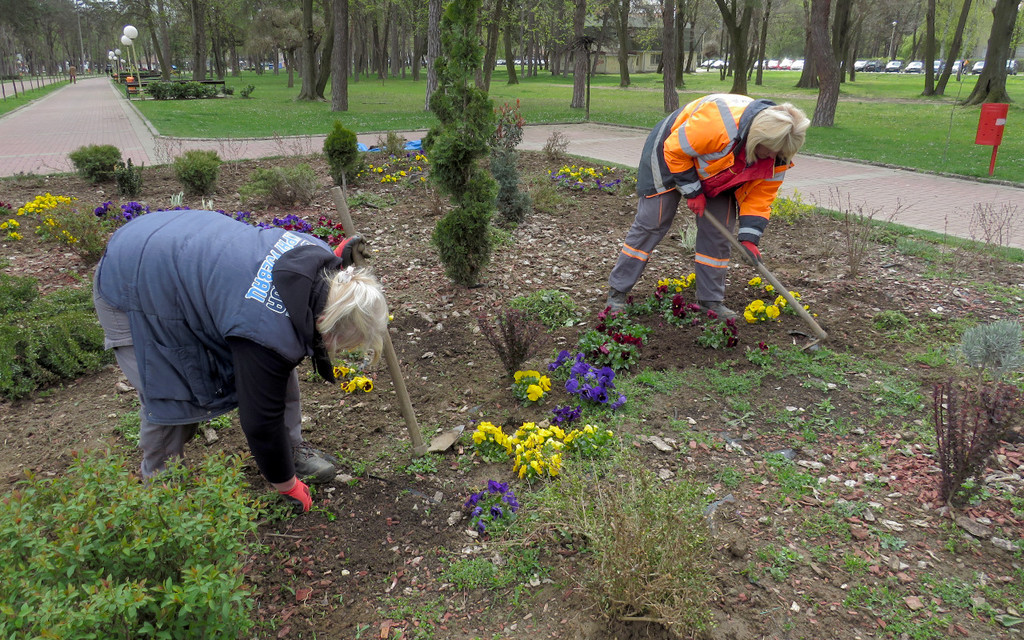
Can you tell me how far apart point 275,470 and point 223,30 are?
50.4m

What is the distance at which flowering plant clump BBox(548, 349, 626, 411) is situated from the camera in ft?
11.5

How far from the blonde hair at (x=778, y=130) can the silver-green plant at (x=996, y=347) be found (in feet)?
4.61

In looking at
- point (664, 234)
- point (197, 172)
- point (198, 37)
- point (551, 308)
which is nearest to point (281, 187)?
point (197, 172)

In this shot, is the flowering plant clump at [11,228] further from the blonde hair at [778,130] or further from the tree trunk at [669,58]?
the tree trunk at [669,58]

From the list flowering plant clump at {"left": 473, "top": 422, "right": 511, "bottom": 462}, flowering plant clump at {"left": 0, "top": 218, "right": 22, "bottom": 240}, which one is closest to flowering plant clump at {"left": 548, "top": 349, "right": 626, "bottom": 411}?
flowering plant clump at {"left": 473, "top": 422, "right": 511, "bottom": 462}

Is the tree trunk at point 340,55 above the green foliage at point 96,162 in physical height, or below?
above

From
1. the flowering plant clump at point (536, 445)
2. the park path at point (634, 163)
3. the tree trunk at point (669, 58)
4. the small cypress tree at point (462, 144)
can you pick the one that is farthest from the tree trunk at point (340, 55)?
the flowering plant clump at point (536, 445)

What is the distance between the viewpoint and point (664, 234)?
4.47 m

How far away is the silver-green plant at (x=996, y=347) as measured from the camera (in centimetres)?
313

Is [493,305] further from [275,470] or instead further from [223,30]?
[223,30]

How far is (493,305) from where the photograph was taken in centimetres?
502

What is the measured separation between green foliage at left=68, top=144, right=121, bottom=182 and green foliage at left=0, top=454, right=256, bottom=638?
8.15 meters

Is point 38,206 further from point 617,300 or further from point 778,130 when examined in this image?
point 778,130

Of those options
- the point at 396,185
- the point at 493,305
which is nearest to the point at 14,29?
the point at 396,185
